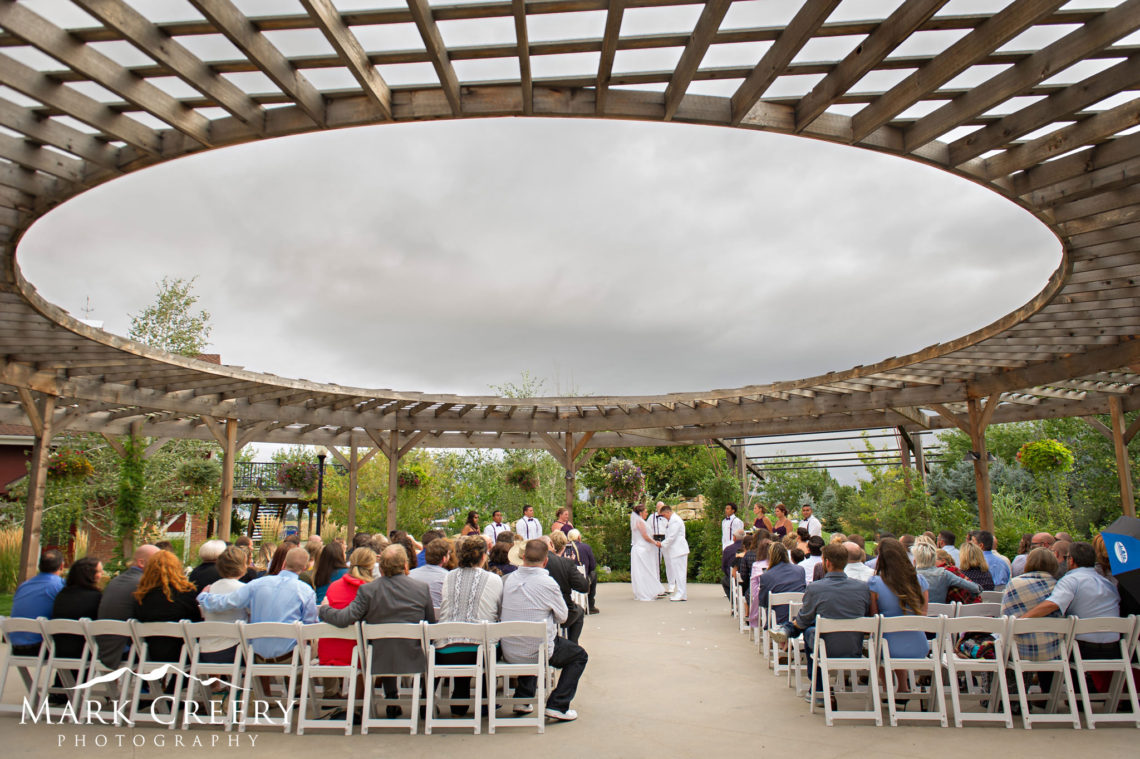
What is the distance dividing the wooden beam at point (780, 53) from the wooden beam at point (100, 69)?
2.74 meters

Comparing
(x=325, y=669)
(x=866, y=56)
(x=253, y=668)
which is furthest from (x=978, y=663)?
(x=253, y=668)

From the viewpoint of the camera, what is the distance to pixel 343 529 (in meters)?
18.4

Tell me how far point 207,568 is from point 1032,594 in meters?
5.80

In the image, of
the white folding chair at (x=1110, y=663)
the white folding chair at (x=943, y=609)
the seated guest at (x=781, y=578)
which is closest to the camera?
the white folding chair at (x=1110, y=663)

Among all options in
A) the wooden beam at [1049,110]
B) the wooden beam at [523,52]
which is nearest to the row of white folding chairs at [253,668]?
the wooden beam at [523,52]

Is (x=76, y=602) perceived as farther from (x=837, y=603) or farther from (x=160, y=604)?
(x=837, y=603)

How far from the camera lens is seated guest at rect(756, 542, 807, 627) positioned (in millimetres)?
6547

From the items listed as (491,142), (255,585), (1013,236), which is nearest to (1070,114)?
(255,585)

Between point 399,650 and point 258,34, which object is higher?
point 258,34

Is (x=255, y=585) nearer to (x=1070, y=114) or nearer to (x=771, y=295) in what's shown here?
(x=1070, y=114)

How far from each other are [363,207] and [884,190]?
10498 millimetres

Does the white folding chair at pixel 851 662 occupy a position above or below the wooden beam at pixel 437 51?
below

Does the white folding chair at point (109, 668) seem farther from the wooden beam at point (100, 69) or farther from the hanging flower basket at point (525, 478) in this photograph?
the hanging flower basket at point (525, 478)

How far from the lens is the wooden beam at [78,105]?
3.20 m
